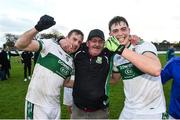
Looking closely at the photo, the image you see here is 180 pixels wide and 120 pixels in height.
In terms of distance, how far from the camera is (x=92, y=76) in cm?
584

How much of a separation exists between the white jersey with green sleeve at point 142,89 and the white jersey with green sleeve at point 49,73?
0.97m

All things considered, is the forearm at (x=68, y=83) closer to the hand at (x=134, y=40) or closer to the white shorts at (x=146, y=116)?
the white shorts at (x=146, y=116)

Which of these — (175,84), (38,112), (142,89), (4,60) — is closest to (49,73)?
(38,112)

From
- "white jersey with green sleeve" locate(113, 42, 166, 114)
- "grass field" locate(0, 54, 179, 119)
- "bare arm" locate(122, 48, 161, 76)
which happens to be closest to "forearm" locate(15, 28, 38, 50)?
"white jersey with green sleeve" locate(113, 42, 166, 114)

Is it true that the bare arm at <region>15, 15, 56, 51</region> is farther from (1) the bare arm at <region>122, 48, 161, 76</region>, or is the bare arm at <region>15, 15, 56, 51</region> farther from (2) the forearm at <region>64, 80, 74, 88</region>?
(1) the bare arm at <region>122, 48, 161, 76</region>

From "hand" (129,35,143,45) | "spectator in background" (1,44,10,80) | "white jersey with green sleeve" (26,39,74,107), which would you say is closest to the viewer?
"hand" (129,35,143,45)

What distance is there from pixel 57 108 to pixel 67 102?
2.80 m

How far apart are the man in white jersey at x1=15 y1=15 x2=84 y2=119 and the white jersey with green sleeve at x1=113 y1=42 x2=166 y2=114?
924 mm

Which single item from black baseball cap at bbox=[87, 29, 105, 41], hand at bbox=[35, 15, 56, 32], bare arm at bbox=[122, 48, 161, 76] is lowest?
bare arm at bbox=[122, 48, 161, 76]

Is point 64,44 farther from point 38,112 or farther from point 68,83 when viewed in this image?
point 38,112

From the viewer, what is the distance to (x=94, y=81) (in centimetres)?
585

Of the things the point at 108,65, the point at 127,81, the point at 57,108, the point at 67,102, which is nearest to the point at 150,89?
the point at 127,81

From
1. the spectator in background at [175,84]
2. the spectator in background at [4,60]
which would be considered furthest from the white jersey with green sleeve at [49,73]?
the spectator in background at [4,60]

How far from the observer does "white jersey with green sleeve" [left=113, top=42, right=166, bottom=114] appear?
220 inches
